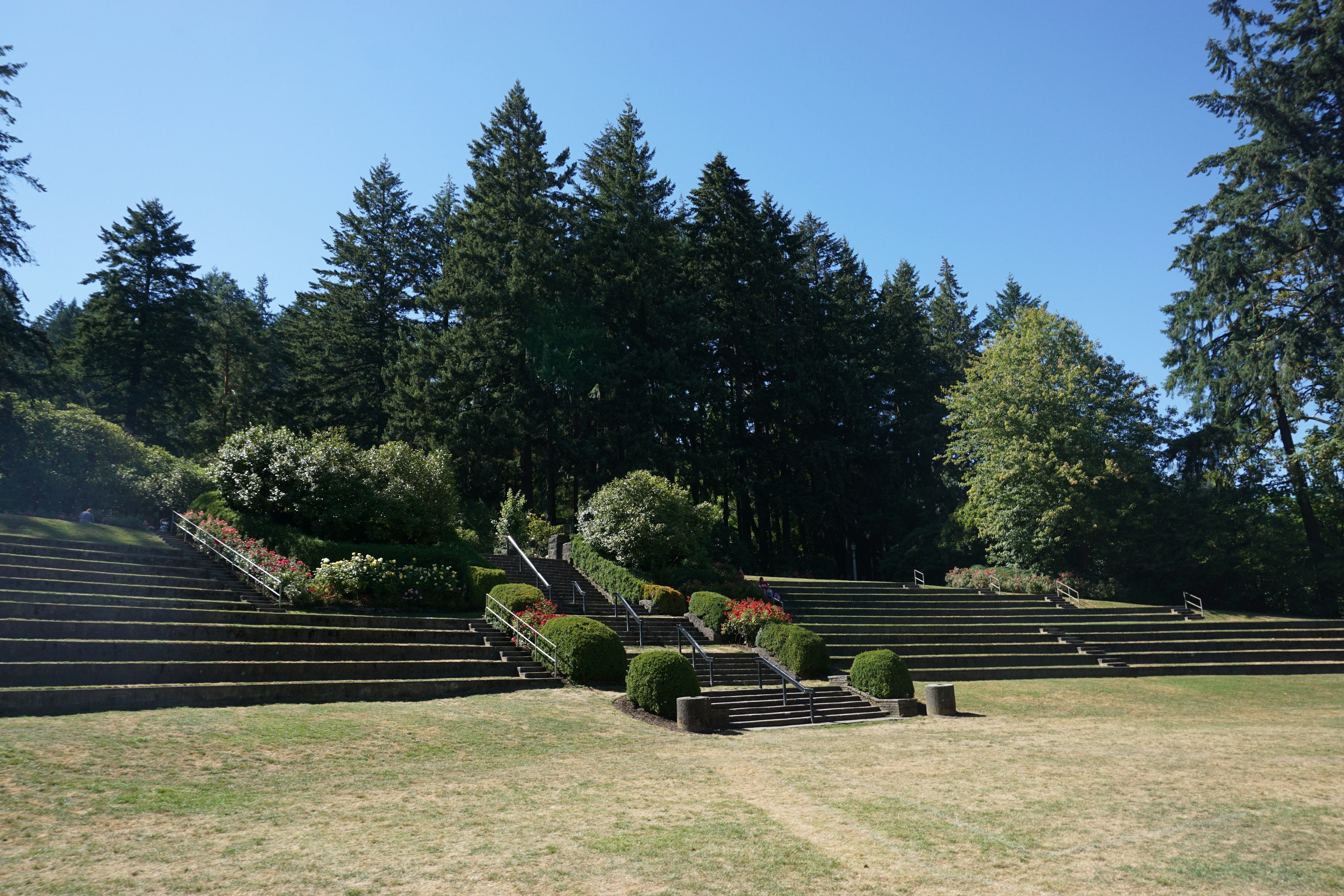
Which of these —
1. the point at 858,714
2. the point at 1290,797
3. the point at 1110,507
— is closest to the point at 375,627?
the point at 858,714

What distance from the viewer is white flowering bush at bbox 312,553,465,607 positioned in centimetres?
1870

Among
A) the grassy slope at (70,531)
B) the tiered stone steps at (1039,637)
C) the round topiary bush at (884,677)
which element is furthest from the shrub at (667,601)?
the grassy slope at (70,531)

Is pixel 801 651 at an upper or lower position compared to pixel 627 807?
upper

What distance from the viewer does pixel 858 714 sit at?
15539 mm

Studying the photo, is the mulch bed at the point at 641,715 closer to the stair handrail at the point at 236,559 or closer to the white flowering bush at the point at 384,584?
the white flowering bush at the point at 384,584

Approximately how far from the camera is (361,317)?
141 ft

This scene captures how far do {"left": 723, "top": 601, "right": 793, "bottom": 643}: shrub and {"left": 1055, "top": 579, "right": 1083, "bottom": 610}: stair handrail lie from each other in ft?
50.6

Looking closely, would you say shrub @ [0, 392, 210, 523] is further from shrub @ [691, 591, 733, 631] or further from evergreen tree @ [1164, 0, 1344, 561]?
evergreen tree @ [1164, 0, 1344, 561]

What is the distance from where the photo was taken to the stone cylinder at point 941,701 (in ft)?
50.7

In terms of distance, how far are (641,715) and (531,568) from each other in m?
12.0

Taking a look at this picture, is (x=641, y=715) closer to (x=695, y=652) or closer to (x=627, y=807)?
(x=695, y=652)

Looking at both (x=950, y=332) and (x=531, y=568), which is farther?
(x=950, y=332)

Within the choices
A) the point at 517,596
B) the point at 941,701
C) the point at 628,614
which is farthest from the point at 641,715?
the point at 628,614

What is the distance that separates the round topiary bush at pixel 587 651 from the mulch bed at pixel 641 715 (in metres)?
1.36
